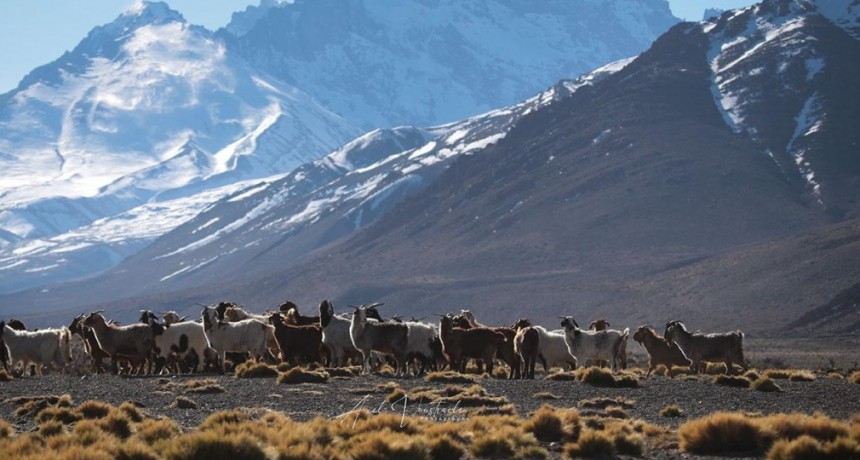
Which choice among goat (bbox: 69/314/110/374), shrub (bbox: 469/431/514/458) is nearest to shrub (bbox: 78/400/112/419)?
shrub (bbox: 469/431/514/458)

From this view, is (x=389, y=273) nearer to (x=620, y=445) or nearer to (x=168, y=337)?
(x=168, y=337)

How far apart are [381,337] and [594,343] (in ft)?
22.9

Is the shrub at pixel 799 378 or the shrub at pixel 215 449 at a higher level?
the shrub at pixel 215 449

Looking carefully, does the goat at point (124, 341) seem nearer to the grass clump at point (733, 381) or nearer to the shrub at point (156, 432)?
the grass clump at point (733, 381)

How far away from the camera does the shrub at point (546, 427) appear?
60.0ft

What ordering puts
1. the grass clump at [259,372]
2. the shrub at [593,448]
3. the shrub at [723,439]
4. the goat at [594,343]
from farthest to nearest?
the goat at [594,343] < the grass clump at [259,372] < the shrub at [723,439] < the shrub at [593,448]

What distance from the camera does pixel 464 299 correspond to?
159125 mm

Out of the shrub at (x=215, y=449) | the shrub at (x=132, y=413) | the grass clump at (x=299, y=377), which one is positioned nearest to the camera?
the shrub at (x=215, y=449)

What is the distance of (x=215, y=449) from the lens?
50.1 feet

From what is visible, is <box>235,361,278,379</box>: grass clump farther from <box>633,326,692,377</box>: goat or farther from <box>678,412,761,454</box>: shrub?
<box>678,412,761,454</box>: shrub

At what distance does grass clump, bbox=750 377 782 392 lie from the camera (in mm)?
27328

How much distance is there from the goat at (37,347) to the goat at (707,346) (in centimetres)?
1836

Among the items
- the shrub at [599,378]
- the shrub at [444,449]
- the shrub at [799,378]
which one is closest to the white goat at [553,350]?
the shrub at [599,378]

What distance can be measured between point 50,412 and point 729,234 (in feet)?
498
